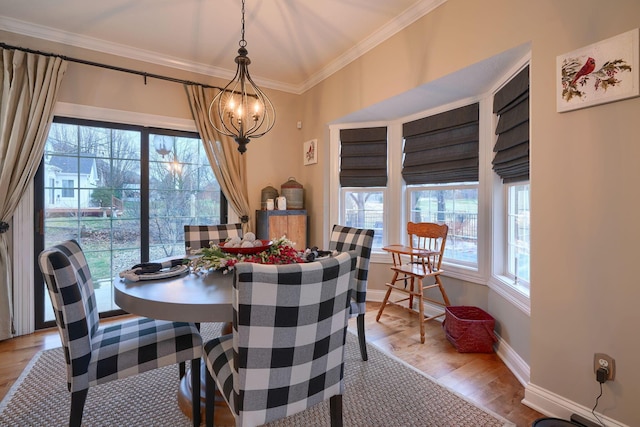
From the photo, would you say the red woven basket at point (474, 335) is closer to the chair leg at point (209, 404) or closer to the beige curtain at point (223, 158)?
the chair leg at point (209, 404)

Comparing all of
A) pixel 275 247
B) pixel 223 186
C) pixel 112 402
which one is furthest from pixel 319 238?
pixel 112 402

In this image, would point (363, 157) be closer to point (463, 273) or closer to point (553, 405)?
point (463, 273)

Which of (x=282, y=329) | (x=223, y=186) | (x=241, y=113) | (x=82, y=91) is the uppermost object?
(x=82, y=91)

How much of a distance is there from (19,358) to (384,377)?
2.73 meters

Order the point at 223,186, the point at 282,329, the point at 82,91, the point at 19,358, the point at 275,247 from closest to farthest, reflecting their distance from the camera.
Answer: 1. the point at 282,329
2. the point at 275,247
3. the point at 19,358
4. the point at 82,91
5. the point at 223,186

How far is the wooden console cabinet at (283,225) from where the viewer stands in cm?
363

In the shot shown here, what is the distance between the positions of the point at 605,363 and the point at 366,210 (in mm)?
2575

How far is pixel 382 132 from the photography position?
3.63 meters

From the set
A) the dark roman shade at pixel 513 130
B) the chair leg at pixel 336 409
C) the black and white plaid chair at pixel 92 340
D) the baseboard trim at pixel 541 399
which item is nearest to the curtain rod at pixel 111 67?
the black and white plaid chair at pixel 92 340

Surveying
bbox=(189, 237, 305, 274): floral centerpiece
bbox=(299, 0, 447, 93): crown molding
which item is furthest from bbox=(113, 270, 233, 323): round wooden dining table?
bbox=(299, 0, 447, 93): crown molding

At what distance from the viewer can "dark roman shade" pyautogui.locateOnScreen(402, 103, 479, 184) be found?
283cm

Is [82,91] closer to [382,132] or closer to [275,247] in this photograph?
[275,247]

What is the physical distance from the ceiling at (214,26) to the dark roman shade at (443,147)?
940 millimetres

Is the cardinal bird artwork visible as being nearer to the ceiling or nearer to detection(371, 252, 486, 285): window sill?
the ceiling
